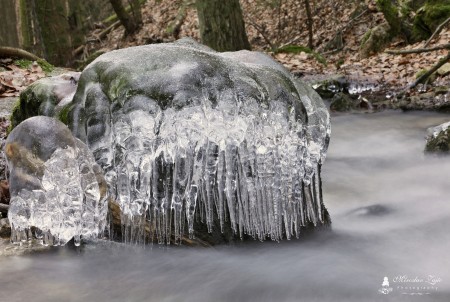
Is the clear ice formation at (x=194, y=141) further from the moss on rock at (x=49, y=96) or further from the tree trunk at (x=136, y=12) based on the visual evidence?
the tree trunk at (x=136, y=12)

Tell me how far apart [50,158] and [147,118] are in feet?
1.75

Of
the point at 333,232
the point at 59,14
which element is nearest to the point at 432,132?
the point at 333,232

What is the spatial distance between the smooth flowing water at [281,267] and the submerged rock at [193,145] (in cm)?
14

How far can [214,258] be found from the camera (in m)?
2.99

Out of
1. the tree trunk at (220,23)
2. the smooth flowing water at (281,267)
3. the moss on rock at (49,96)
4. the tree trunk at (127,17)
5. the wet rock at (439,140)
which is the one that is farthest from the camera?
the tree trunk at (127,17)

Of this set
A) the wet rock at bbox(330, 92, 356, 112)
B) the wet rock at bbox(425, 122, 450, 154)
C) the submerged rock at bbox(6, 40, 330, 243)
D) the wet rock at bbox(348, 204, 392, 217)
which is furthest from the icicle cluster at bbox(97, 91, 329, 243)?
the wet rock at bbox(330, 92, 356, 112)

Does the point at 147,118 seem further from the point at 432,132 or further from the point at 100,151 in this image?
the point at 432,132

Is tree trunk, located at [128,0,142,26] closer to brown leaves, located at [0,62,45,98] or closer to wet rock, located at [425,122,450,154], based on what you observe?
brown leaves, located at [0,62,45,98]

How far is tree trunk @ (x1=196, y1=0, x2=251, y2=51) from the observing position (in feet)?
23.8

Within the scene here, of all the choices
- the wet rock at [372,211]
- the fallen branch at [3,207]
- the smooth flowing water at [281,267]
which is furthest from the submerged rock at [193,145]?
the wet rock at [372,211]

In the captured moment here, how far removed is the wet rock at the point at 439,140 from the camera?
482 centimetres

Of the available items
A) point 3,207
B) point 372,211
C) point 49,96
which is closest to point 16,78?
point 49,96

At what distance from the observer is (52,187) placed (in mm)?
2809

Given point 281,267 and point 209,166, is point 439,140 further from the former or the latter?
point 209,166
